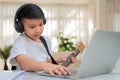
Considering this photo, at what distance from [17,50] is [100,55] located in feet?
0.91

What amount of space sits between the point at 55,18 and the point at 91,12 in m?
1.32

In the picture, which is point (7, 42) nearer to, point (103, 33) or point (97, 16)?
point (97, 16)

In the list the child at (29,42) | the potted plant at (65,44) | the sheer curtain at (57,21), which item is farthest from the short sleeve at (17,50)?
the sheer curtain at (57,21)

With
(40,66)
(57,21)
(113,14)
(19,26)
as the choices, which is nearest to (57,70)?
(40,66)

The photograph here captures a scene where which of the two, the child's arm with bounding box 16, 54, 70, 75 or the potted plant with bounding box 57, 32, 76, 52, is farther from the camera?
the potted plant with bounding box 57, 32, 76, 52

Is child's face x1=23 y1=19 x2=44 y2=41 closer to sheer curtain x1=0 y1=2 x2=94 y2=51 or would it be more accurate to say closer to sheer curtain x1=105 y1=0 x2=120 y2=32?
sheer curtain x1=105 y1=0 x2=120 y2=32

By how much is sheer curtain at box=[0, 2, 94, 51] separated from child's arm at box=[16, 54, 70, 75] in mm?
8742

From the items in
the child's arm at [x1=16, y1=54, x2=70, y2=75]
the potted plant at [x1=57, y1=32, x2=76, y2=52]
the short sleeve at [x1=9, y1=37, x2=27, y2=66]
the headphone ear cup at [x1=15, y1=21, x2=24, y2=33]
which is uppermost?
the headphone ear cup at [x1=15, y1=21, x2=24, y2=33]

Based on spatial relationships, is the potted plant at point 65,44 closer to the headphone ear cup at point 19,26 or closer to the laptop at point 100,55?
the headphone ear cup at point 19,26

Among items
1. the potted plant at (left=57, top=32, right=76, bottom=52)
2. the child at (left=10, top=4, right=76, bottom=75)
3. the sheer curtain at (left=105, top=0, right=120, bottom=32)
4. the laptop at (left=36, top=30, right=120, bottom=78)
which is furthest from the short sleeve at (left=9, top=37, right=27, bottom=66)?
the potted plant at (left=57, top=32, right=76, bottom=52)

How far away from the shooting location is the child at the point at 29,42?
0.85m

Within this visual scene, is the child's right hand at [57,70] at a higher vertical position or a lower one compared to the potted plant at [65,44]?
higher

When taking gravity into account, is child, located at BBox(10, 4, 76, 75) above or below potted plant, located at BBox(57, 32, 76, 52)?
above

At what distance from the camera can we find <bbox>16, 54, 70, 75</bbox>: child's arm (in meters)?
0.73
